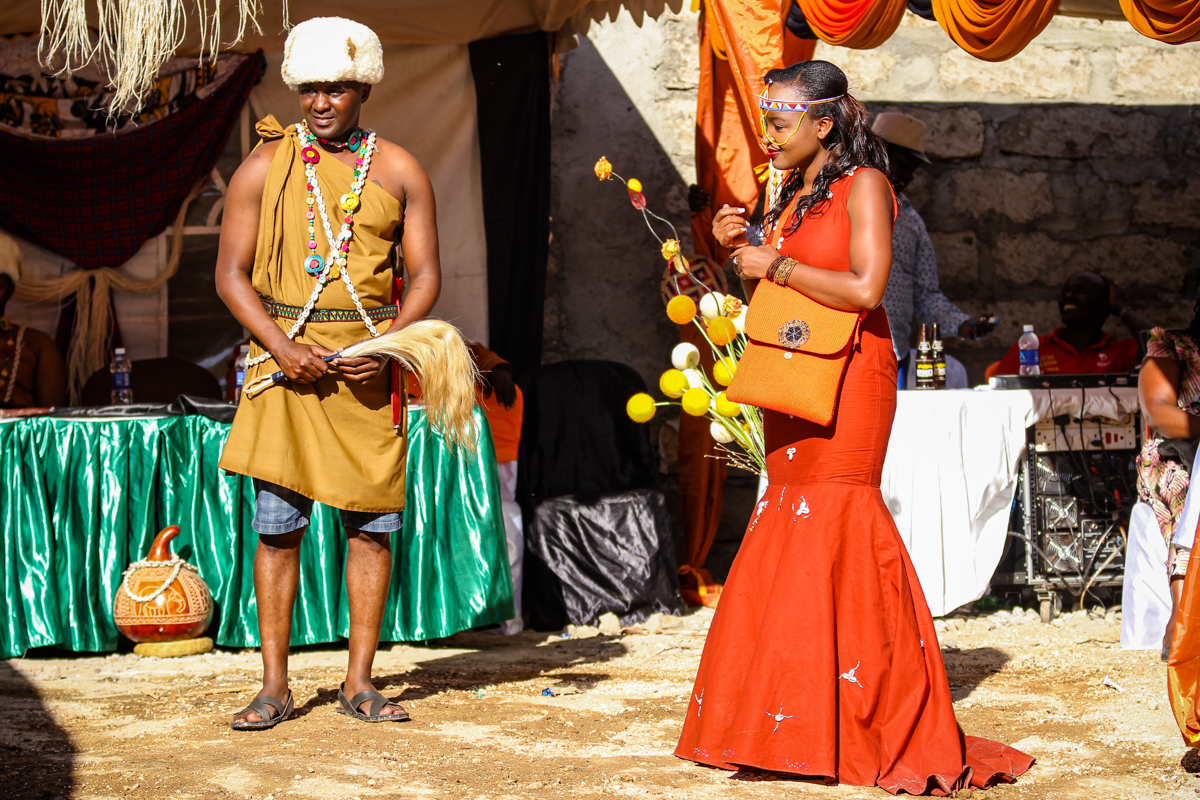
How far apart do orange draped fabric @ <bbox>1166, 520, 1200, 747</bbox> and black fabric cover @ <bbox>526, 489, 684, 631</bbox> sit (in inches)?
109

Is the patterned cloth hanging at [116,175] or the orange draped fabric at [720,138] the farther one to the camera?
the patterned cloth hanging at [116,175]

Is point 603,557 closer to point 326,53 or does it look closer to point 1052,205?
point 326,53

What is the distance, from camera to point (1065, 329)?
5.89 metres

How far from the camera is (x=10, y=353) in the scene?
18.0ft

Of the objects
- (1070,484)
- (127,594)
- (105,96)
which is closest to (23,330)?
(105,96)

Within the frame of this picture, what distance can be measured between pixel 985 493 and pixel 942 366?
62 centimetres

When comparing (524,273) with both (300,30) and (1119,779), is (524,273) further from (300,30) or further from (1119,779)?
(1119,779)

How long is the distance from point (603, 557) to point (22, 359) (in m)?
2.88

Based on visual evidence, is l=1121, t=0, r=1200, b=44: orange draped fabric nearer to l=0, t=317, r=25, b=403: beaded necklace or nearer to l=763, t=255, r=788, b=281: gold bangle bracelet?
l=763, t=255, r=788, b=281: gold bangle bracelet

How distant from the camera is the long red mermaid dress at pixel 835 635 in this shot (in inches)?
107

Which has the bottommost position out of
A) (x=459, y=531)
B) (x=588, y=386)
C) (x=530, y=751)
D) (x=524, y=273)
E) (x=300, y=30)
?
(x=530, y=751)

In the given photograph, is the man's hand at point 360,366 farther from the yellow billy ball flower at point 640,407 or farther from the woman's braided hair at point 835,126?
the yellow billy ball flower at point 640,407

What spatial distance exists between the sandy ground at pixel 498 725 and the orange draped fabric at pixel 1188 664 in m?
0.12

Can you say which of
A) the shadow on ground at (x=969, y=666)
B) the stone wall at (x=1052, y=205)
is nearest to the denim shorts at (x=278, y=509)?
the shadow on ground at (x=969, y=666)
